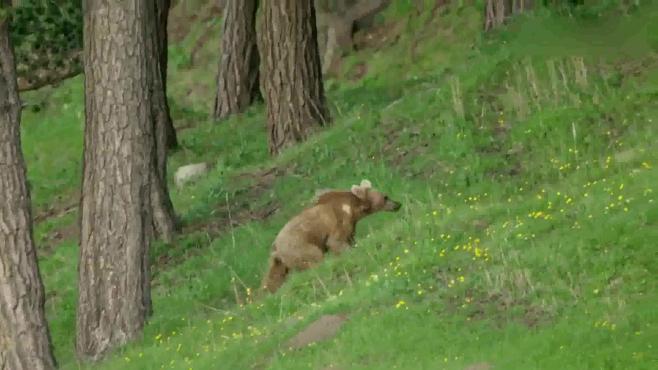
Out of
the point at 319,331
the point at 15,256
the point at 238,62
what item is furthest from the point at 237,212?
the point at 238,62

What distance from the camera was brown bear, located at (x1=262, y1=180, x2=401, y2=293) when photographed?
14.6 meters

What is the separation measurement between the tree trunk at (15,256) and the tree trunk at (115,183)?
A: 78 centimetres

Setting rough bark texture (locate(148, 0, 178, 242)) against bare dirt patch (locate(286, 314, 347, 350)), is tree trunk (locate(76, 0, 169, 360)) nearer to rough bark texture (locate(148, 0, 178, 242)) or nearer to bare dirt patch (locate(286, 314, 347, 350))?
rough bark texture (locate(148, 0, 178, 242))

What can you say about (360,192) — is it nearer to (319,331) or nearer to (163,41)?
(319,331)

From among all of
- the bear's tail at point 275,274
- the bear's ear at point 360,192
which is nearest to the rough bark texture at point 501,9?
the bear's ear at point 360,192

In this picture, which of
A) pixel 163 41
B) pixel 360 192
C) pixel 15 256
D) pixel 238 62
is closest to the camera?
pixel 15 256

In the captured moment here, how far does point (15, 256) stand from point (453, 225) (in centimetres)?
449

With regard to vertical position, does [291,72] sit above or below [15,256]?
above

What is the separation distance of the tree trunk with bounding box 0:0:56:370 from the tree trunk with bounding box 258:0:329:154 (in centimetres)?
654

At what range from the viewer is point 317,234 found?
14.7 m

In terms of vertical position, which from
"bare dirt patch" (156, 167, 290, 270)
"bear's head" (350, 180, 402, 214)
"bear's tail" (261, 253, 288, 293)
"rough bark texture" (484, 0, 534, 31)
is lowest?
"bare dirt patch" (156, 167, 290, 270)

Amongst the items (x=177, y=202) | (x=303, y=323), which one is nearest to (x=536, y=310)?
(x=303, y=323)

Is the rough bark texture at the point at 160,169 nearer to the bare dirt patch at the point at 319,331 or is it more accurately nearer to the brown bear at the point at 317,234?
the brown bear at the point at 317,234

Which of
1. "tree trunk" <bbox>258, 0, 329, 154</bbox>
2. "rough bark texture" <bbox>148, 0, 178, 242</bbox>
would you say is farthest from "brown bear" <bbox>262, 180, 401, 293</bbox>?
"tree trunk" <bbox>258, 0, 329, 154</bbox>
